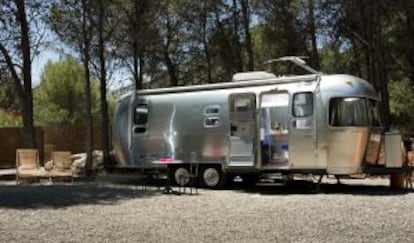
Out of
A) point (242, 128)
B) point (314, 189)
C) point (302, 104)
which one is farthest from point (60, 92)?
point (302, 104)

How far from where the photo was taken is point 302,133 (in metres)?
17.4

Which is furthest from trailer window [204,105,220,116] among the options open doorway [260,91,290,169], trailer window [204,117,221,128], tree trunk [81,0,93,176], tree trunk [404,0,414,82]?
tree trunk [404,0,414,82]

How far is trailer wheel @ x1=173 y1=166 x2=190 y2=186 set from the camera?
19.7 meters

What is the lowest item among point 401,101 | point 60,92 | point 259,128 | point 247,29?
point 259,128

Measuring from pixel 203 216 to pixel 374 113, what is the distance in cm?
716

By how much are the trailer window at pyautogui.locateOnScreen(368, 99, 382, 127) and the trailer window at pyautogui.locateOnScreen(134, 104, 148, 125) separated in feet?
21.7

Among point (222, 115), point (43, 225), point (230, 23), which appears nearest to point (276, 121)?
point (222, 115)

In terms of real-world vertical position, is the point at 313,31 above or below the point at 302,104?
above

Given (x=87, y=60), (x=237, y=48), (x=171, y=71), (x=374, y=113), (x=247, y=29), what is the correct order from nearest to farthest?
(x=374, y=113) < (x=87, y=60) < (x=247, y=29) < (x=237, y=48) < (x=171, y=71)

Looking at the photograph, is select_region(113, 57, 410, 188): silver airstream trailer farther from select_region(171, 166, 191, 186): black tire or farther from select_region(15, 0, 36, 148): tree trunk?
select_region(15, 0, 36, 148): tree trunk

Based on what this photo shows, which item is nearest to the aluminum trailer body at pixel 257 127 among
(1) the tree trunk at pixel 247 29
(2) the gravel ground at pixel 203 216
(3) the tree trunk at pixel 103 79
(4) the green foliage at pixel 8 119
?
(2) the gravel ground at pixel 203 216

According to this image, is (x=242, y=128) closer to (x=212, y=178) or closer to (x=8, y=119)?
(x=212, y=178)

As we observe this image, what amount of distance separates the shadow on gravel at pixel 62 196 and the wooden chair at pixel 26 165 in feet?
10.6

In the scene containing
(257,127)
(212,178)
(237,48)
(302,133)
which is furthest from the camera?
(237,48)
